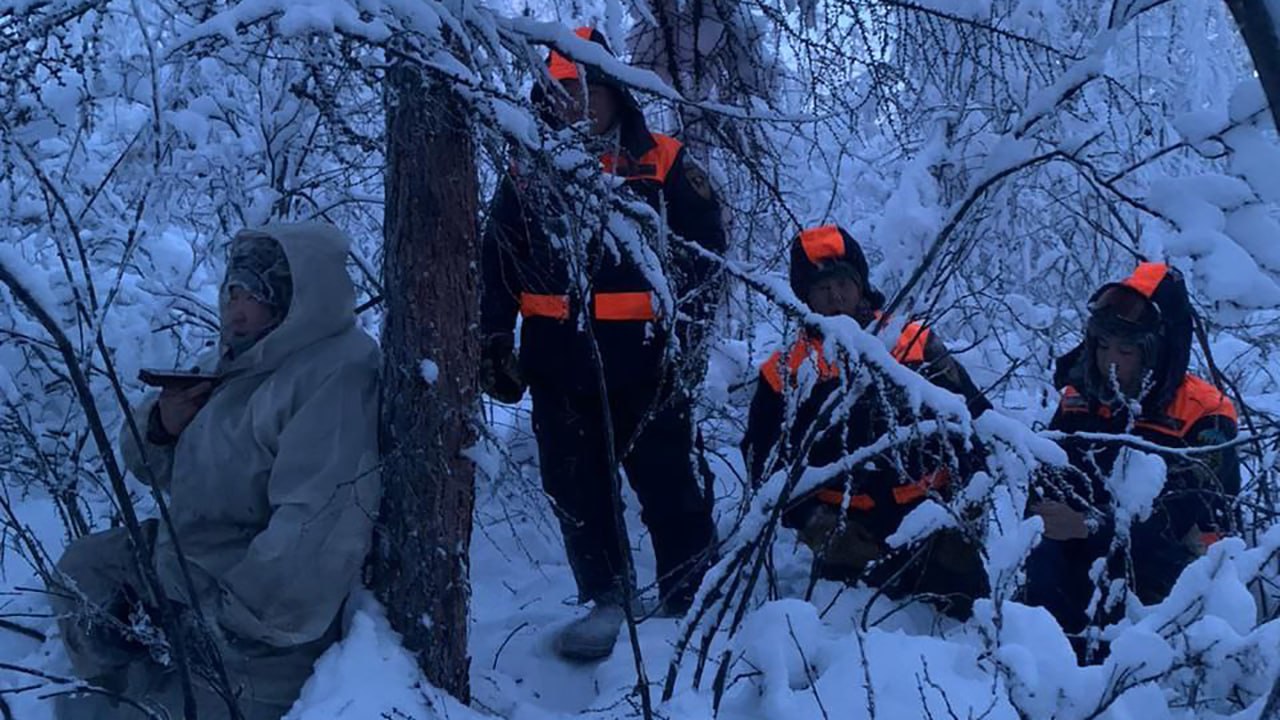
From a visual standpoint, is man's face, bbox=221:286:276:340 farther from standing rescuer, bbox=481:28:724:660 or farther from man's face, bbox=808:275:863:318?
man's face, bbox=808:275:863:318

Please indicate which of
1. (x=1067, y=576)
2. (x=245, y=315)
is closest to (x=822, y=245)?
(x=1067, y=576)

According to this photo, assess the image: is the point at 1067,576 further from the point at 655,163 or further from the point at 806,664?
the point at 655,163

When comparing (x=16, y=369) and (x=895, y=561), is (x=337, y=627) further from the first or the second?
(x=16, y=369)

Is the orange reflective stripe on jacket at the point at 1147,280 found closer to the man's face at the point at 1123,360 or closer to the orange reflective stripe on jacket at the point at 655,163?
the man's face at the point at 1123,360

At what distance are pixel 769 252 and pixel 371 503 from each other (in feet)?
8.14

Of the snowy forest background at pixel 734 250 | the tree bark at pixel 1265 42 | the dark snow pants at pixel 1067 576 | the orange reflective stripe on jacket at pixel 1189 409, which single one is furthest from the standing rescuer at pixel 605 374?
the tree bark at pixel 1265 42

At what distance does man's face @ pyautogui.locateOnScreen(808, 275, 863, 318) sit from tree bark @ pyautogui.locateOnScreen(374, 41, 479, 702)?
1338mm

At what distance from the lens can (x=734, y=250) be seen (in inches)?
163

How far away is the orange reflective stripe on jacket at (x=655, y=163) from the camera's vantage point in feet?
11.7

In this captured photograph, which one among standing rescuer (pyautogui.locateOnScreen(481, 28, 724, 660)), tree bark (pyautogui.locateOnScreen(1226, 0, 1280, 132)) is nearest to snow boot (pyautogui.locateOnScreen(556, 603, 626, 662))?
standing rescuer (pyautogui.locateOnScreen(481, 28, 724, 660))

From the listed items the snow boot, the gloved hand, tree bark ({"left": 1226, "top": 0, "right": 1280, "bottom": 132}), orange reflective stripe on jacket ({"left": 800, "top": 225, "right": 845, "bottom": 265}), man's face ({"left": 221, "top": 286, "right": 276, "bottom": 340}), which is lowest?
the snow boot

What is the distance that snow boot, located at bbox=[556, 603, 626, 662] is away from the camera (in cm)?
354

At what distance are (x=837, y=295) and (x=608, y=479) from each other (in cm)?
95

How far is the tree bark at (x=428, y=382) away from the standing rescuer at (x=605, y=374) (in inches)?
22.8
